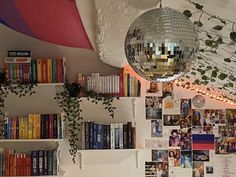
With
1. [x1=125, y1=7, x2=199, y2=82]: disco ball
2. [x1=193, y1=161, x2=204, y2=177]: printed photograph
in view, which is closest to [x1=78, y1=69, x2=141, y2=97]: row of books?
[x1=193, y1=161, x2=204, y2=177]: printed photograph

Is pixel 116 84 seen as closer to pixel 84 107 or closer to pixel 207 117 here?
pixel 84 107

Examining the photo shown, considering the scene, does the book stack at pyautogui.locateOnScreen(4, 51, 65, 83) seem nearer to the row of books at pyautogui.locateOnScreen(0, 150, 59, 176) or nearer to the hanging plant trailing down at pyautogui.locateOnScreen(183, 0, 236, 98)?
the row of books at pyautogui.locateOnScreen(0, 150, 59, 176)

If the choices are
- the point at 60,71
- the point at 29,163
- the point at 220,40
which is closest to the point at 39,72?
the point at 60,71

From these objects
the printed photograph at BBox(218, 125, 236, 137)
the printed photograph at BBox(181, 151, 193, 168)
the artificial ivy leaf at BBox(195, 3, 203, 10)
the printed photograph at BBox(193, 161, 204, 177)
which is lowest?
the printed photograph at BBox(193, 161, 204, 177)

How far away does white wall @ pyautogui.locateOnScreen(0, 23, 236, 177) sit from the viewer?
13.6 feet

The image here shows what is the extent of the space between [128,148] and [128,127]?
0.61 feet

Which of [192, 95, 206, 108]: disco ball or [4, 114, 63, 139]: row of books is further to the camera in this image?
[192, 95, 206, 108]: disco ball

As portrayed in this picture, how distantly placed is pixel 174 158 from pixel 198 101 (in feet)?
2.00

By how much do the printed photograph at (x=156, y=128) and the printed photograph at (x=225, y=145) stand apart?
0.57 meters

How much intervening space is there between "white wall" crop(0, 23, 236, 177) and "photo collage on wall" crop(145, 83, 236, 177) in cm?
24

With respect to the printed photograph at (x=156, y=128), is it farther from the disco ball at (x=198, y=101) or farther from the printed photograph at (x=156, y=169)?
the disco ball at (x=198, y=101)

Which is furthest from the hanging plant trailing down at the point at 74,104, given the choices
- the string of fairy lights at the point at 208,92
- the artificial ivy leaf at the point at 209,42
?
the artificial ivy leaf at the point at 209,42

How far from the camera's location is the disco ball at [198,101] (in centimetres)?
439

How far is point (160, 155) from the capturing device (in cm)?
433
